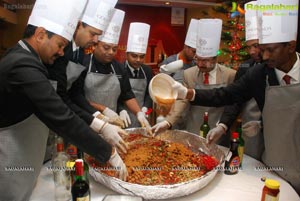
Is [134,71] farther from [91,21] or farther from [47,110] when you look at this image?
[47,110]

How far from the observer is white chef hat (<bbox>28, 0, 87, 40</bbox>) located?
1.14 meters

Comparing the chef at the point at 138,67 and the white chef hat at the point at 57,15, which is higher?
the white chef hat at the point at 57,15

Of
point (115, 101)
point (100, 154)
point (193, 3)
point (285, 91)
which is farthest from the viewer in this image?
A: point (193, 3)

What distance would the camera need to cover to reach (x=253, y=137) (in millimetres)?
1704

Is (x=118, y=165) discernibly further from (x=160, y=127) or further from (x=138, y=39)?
(x=138, y=39)

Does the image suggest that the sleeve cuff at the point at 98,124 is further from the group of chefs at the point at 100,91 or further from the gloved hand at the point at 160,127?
the gloved hand at the point at 160,127

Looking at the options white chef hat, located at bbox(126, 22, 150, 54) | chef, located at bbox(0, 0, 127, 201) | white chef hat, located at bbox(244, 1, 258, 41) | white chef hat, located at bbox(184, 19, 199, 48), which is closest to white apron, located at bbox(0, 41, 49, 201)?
chef, located at bbox(0, 0, 127, 201)

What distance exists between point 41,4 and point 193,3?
4.94 m

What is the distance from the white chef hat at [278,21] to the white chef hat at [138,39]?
1356mm

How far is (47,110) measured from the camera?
1021mm

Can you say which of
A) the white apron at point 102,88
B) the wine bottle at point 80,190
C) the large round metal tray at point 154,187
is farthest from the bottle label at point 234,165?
the white apron at point 102,88

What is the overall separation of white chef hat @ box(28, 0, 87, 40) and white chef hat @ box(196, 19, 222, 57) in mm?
1132

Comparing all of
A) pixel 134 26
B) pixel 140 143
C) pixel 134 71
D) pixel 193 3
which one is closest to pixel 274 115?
pixel 140 143

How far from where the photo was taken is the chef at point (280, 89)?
1272mm
